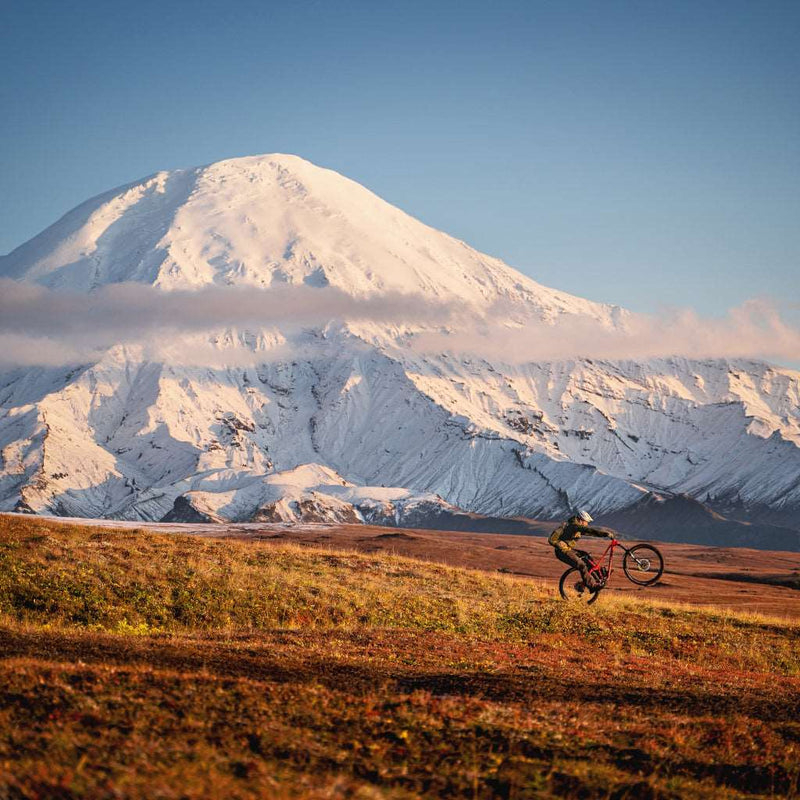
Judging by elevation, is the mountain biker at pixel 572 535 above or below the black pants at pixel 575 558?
above

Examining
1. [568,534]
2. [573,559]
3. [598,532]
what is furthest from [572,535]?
[573,559]

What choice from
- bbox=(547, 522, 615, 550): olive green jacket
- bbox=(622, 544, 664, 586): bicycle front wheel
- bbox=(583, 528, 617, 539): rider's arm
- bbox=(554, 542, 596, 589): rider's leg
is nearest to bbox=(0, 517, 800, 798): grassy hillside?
bbox=(554, 542, 596, 589): rider's leg

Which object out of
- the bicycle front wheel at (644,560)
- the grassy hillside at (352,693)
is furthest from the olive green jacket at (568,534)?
the grassy hillside at (352,693)

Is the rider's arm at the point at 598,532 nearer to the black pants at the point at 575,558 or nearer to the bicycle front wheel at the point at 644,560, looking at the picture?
the black pants at the point at 575,558

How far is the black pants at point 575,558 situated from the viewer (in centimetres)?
2836

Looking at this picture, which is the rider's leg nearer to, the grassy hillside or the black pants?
the black pants

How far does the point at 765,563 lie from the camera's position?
152125 millimetres

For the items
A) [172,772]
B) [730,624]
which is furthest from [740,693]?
[730,624]

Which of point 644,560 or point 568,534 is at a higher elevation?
point 568,534

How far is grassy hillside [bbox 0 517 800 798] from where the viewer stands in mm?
9781

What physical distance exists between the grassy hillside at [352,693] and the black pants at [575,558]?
1.87m

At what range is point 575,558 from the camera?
95.5 ft

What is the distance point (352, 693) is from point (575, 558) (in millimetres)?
16091

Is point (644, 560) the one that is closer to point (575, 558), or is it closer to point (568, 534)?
point (575, 558)
